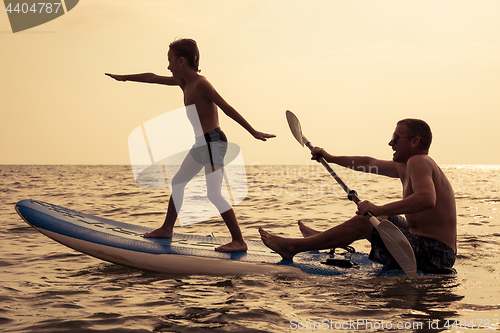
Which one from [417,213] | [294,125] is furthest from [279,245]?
[294,125]

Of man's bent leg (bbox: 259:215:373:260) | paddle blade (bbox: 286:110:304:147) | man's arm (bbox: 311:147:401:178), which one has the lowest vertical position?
man's bent leg (bbox: 259:215:373:260)

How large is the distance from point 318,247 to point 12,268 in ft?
9.26

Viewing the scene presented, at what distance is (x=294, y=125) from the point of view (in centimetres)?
472

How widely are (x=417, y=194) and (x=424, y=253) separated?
1.80ft

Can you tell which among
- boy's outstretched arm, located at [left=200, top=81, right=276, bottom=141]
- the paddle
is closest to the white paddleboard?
the paddle

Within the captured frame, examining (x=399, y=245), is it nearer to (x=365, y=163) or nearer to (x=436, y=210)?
(x=436, y=210)

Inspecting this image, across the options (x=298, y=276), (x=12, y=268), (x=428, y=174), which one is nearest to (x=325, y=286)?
(x=298, y=276)

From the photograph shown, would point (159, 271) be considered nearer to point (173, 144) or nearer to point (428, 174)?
point (173, 144)

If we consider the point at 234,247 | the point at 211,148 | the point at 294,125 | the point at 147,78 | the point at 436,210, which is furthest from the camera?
the point at 294,125

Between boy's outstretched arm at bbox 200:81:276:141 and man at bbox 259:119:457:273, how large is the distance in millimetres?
1002

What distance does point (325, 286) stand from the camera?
3.12 metres

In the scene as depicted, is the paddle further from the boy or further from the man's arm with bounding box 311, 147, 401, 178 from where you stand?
the boy

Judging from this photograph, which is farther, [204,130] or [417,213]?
[204,130]

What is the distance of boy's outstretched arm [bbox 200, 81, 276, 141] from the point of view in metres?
3.54
